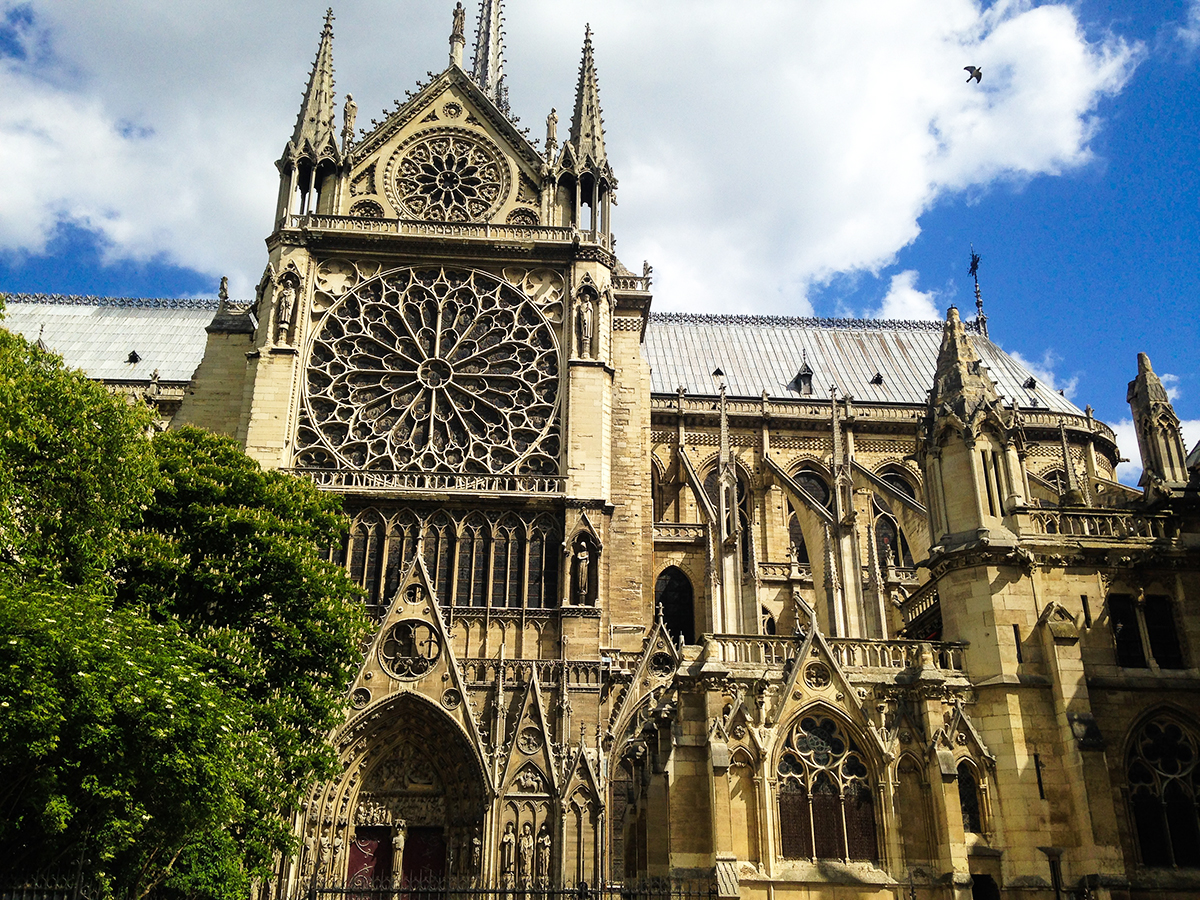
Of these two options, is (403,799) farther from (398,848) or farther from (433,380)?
(433,380)

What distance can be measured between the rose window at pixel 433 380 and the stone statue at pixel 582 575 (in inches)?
116

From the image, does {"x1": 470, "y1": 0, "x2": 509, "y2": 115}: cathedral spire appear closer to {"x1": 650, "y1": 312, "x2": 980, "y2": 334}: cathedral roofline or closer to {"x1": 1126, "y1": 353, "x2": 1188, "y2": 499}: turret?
{"x1": 650, "y1": 312, "x2": 980, "y2": 334}: cathedral roofline

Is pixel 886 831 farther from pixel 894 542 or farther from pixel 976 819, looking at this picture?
pixel 894 542

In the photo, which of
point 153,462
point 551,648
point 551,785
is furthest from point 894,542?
point 153,462

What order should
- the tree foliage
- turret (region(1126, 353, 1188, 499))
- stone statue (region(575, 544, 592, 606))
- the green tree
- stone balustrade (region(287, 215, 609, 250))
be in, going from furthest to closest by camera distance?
1. stone balustrade (region(287, 215, 609, 250))
2. stone statue (region(575, 544, 592, 606))
3. turret (region(1126, 353, 1188, 499))
4. the green tree
5. the tree foliage

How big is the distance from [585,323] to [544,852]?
49.6 feet

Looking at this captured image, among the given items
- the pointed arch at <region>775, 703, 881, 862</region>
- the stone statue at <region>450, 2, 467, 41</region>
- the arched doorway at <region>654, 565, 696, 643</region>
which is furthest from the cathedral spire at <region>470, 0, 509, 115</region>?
the pointed arch at <region>775, 703, 881, 862</region>

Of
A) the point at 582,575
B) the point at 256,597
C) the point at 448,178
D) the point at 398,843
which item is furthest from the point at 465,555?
the point at 448,178

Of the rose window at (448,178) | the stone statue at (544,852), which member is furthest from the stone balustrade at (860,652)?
the rose window at (448,178)

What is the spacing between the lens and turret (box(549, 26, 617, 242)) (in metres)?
34.0

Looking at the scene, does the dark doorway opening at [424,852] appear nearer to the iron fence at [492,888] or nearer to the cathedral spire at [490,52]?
the iron fence at [492,888]

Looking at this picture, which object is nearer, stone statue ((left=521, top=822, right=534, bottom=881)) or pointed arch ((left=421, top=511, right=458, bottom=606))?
stone statue ((left=521, top=822, right=534, bottom=881))

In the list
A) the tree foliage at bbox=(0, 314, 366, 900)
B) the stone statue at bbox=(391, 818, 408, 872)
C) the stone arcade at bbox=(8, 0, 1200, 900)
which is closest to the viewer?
the tree foliage at bbox=(0, 314, 366, 900)

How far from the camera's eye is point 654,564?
3500 cm
